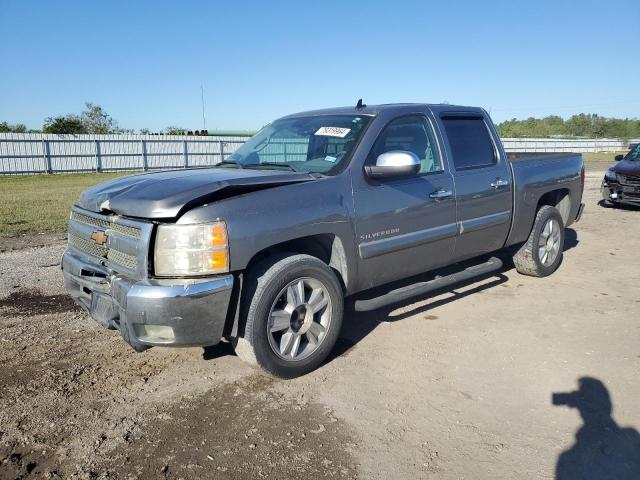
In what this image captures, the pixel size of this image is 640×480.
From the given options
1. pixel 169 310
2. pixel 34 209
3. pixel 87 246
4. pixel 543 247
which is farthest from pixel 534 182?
pixel 34 209

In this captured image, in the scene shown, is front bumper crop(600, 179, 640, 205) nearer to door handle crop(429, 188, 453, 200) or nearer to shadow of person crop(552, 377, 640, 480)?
door handle crop(429, 188, 453, 200)

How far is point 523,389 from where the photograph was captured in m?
3.50

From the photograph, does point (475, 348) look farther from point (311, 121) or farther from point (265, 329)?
point (311, 121)

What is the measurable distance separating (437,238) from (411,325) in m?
0.82

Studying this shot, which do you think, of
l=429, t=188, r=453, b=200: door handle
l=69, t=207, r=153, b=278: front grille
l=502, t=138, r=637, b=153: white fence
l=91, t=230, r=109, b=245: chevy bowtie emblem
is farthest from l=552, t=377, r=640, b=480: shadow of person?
l=502, t=138, r=637, b=153: white fence

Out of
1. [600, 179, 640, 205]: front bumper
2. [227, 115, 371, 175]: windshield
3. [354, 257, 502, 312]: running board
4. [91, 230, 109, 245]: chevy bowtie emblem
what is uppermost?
[227, 115, 371, 175]: windshield

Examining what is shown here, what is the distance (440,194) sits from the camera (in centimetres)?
457

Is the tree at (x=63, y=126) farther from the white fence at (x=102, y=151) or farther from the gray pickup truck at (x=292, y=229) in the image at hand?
the gray pickup truck at (x=292, y=229)

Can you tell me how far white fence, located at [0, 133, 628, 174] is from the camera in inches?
994

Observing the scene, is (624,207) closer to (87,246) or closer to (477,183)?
(477,183)

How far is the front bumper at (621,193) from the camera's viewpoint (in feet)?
37.2

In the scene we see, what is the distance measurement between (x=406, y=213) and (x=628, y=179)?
9.45 metres

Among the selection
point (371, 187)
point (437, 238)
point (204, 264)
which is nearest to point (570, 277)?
point (437, 238)

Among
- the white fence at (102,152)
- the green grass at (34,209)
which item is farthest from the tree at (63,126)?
the green grass at (34,209)
